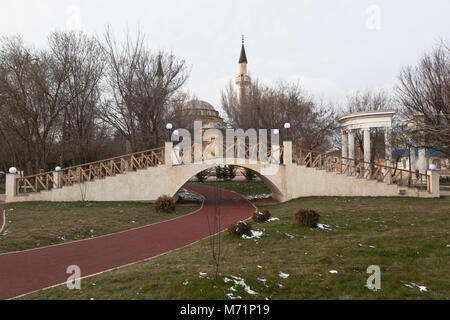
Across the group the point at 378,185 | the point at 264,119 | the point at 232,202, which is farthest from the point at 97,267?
the point at 264,119

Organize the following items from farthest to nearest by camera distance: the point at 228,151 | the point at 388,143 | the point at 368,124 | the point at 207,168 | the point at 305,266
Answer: the point at 368,124 → the point at 388,143 → the point at 228,151 → the point at 207,168 → the point at 305,266

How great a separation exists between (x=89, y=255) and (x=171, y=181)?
9.07 meters

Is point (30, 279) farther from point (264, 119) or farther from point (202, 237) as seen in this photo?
point (264, 119)

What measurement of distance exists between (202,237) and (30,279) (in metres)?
5.18

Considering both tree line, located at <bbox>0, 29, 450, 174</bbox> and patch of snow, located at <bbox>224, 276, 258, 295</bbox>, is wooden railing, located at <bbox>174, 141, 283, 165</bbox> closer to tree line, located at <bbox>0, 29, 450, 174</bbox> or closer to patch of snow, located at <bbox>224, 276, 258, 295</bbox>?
tree line, located at <bbox>0, 29, 450, 174</bbox>

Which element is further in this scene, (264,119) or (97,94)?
(264,119)

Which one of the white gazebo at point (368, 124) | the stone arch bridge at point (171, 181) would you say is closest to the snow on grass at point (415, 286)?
the stone arch bridge at point (171, 181)

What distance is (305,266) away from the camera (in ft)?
20.2

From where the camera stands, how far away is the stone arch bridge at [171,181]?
15.8 metres

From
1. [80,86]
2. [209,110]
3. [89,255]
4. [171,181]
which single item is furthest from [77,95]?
[209,110]

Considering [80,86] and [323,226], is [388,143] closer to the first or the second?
[323,226]

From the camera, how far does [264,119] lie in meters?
24.8

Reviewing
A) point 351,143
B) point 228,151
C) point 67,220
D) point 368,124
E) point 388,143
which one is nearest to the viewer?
point 67,220

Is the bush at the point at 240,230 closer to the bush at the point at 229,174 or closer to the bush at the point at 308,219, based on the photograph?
the bush at the point at 308,219
